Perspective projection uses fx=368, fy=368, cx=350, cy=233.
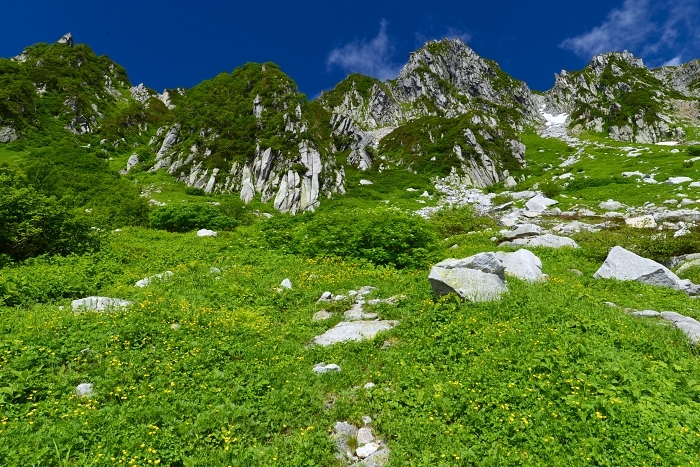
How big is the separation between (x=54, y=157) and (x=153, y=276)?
40139 mm

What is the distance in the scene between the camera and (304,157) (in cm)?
4738

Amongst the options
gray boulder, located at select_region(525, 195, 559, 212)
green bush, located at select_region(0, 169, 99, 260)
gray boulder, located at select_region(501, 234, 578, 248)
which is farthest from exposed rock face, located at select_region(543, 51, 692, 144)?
green bush, located at select_region(0, 169, 99, 260)

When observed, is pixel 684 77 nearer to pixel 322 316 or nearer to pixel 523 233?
pixel 523 233

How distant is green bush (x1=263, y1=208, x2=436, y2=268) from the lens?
54.7 ft

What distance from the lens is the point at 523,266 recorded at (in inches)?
565

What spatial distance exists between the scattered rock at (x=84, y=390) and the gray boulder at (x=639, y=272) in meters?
16.2

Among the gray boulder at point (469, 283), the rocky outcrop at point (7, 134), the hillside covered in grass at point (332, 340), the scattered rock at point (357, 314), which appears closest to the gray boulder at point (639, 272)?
the hillside covered in grass at point (332, 340)

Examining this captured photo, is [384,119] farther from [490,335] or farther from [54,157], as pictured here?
[490,335]

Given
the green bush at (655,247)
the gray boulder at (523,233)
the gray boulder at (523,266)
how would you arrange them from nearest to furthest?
the gray boulder at (523,266), the green bush at (655,247), the gray boulder at (523,233)

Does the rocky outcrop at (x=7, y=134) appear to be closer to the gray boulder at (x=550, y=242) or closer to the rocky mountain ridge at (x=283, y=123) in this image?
the rocky mountain ridge at (x=283, y=123)

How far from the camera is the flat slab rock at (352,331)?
9.23 meters

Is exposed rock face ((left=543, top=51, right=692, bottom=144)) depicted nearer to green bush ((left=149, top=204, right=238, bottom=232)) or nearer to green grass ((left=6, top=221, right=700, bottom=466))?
green bush ((left=149, top=204, right=238, bottom=232))

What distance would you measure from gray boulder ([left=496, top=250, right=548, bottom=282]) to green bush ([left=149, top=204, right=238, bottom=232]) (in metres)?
20.2

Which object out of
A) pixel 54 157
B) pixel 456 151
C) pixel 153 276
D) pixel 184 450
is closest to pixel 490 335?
pixel 184 450
